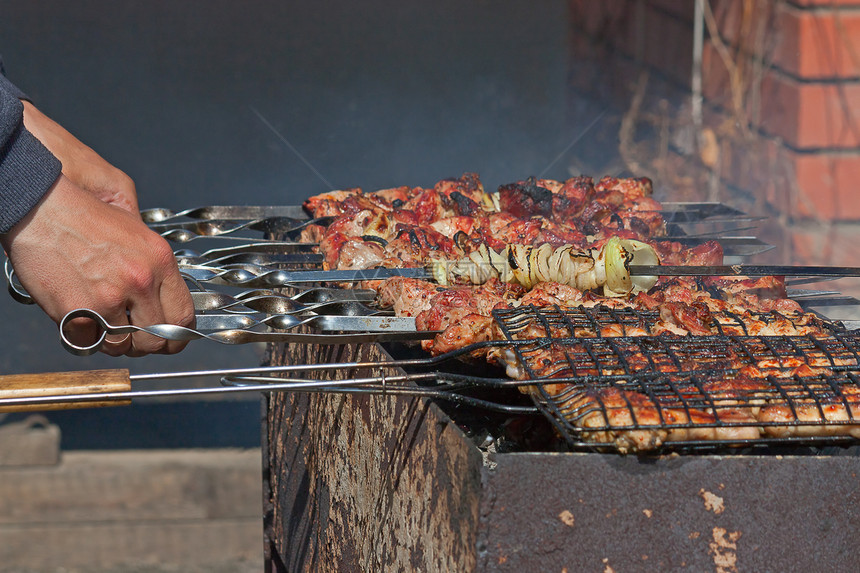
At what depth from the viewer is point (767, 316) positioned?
81.4 inches

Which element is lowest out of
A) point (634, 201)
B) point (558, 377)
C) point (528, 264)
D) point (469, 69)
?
point (558, 377)

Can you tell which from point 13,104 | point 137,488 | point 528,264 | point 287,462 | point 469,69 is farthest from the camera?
point 469,69

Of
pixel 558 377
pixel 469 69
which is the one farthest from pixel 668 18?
pixel 558 377

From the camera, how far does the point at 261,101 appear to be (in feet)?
17.8

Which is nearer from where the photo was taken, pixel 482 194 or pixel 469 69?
pixel 482 194

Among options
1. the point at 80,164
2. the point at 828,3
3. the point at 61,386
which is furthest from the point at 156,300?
the point at 828,3

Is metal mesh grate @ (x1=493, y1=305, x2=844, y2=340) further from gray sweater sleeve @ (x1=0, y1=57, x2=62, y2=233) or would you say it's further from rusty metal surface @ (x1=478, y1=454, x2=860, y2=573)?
gray sweater sleeve @ (x1=0, y1=57, x2=62, y2=233)

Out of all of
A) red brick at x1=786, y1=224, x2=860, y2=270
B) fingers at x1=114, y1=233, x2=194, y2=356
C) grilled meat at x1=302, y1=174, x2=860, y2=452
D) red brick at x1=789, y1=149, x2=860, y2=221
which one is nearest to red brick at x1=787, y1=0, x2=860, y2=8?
red brick at x1=789, y1=149, x2=860, y2=221

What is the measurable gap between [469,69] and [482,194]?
262 centimetres

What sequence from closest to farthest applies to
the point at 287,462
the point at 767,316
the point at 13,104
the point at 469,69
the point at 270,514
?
the point at 13,104 → the point at 767,316 → the point at 287,462 → the point at 270,514 → the point at 469,69

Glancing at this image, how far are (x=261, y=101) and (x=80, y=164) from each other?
322 cm

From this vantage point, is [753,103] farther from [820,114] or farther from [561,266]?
[561,266]

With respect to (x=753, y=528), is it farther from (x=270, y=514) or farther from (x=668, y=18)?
(x=668, y=18)

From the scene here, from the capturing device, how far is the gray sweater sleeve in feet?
5.62
